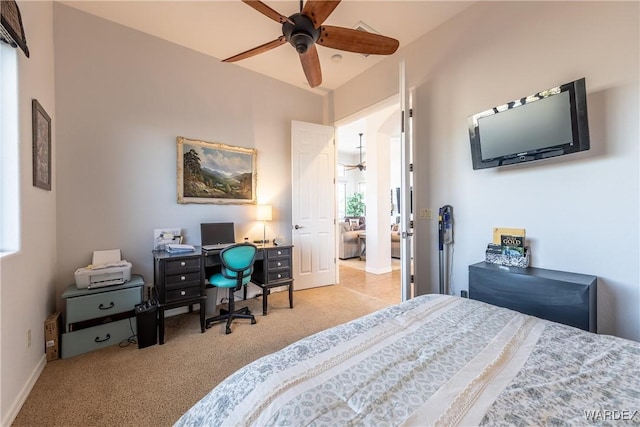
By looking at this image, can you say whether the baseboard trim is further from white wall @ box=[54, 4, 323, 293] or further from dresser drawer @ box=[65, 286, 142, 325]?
white wall @ box=[54, 4, 323, 293]

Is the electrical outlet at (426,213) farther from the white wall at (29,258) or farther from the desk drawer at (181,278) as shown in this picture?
the white wall at (29,258)

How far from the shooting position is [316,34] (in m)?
1.94

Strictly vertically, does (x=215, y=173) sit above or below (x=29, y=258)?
above

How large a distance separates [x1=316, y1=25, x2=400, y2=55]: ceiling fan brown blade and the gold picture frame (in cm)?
227

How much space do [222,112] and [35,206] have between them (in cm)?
221

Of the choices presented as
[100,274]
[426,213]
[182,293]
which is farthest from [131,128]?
[426,213]

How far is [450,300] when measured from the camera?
1.59 metres

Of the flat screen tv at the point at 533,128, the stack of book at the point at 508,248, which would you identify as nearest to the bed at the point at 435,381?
the stack of book at the point at 508,248

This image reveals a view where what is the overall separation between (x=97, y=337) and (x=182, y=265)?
88 cm

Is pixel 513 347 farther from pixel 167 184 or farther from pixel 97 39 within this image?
pixel 97 39

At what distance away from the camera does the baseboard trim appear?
58.2 inches

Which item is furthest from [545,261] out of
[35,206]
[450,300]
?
[35,206]

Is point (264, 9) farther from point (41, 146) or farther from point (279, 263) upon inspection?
point (279, 263)

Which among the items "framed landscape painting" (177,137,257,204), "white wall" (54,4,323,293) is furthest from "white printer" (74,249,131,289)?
"framed landscape painting" (177,137,257,204)
